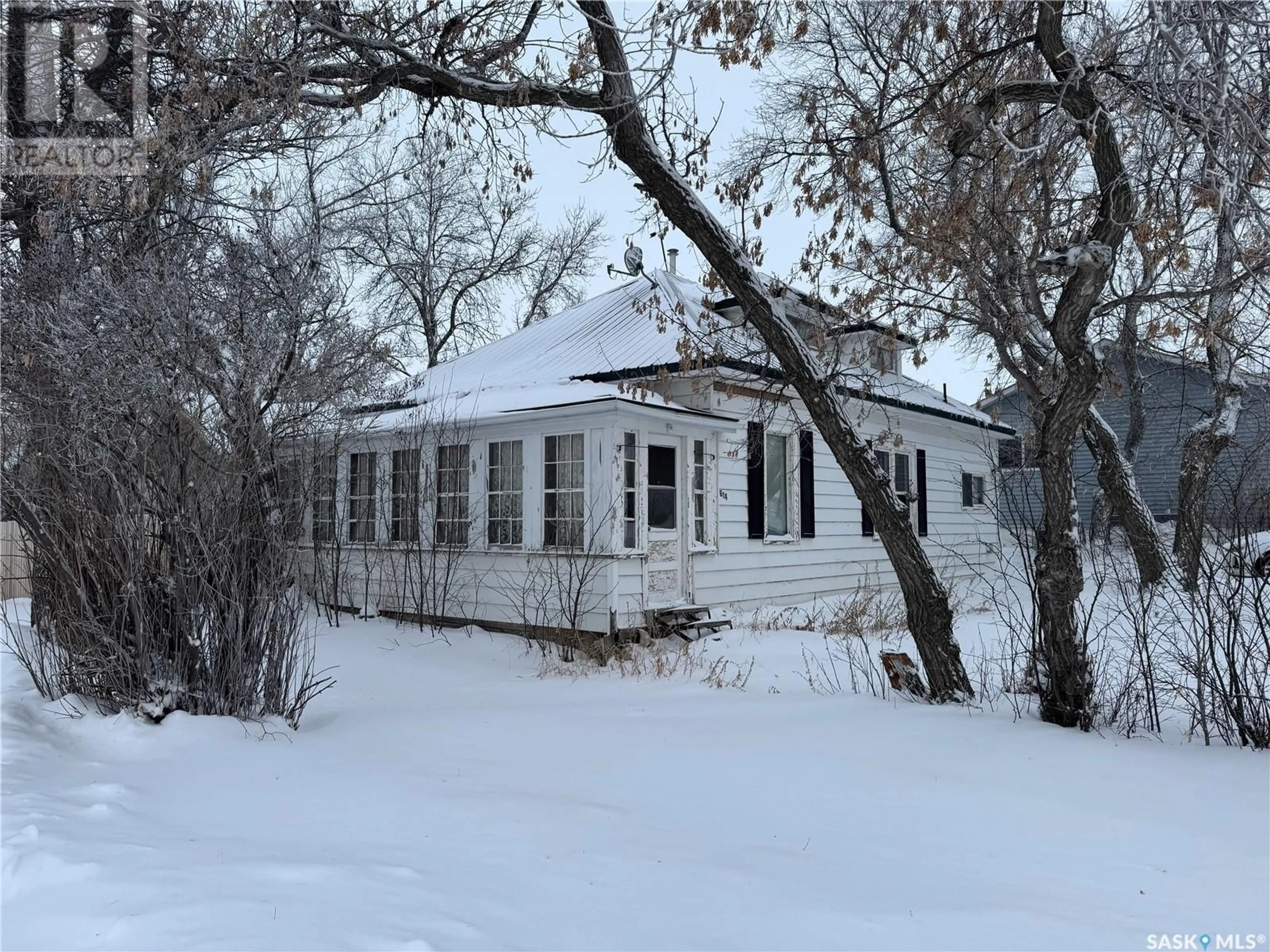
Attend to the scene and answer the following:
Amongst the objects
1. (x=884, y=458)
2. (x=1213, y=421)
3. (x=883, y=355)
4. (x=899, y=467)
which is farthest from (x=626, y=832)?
(x=899, y=467)

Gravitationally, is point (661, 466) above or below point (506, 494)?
above

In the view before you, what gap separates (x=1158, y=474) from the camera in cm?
2331

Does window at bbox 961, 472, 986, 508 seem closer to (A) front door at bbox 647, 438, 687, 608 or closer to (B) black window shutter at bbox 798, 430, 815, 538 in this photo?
(B) black window shutter at bbox 798, 430, 815, 538

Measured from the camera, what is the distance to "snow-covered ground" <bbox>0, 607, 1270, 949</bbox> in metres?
2.57

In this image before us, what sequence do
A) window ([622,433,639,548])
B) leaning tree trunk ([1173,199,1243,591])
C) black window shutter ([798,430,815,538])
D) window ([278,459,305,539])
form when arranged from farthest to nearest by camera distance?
black window shutter ([798,430,815,538]) → window ([622,433,639,548]) → window ([278,459,305,539]) → leaning tree trunk ([1173,199,1243,591])

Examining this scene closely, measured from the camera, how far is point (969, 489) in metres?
18.1

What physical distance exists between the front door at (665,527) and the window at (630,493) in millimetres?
229

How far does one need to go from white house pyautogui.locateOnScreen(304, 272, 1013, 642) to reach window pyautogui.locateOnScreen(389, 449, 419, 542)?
0.09ft

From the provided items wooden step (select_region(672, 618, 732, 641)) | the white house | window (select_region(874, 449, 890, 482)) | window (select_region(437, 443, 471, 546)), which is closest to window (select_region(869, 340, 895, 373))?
the white house

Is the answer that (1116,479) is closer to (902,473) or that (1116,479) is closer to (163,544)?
(902,473)

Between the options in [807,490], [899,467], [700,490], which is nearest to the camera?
[700,490]

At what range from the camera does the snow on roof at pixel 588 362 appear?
33.3ft

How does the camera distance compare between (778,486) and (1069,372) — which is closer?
(1069,372)

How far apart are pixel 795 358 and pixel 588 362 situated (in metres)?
5.75
